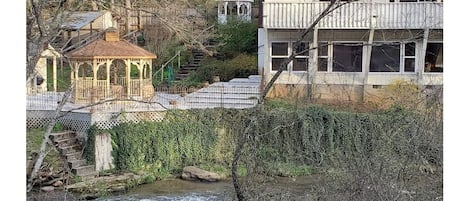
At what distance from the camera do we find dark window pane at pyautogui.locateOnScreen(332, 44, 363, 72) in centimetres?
1820

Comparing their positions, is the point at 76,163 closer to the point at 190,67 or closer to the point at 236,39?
the point at 190,67

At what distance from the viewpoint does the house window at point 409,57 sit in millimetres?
17953

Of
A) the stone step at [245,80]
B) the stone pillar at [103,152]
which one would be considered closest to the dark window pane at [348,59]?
the stone step at [245,80]

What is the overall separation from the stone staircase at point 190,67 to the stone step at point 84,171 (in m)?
7.79

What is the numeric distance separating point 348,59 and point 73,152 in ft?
30.2

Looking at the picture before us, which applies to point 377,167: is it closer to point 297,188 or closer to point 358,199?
point 358,199

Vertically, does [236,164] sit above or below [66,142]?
above

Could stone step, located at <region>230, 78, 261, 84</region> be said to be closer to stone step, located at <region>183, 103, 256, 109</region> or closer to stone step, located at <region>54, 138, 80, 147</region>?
stone step, located at <region>183, 103, 256, 109</region>

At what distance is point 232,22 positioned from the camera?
891 inches

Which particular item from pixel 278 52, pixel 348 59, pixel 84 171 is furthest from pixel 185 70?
pixel 84 171

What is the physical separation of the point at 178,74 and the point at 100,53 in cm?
564

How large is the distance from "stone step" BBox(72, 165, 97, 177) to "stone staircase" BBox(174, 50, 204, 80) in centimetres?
779

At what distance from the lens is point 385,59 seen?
18.1 meters
